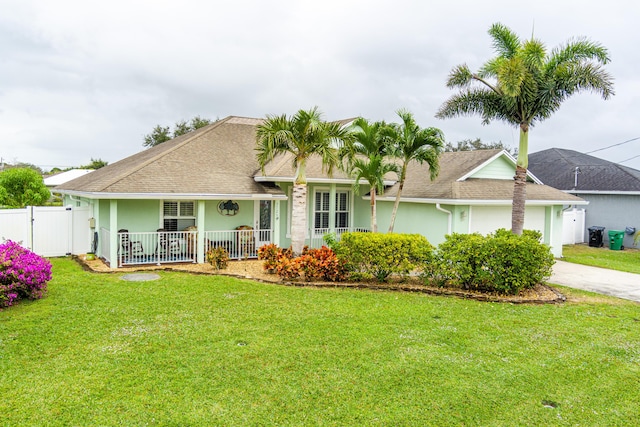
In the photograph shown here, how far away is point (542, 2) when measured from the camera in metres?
13.1

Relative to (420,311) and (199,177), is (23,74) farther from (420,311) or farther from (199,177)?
(420,311)

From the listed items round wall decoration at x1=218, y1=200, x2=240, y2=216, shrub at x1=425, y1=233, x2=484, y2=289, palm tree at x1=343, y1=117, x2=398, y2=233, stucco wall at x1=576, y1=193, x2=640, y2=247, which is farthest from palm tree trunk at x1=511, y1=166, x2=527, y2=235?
stucco wall at x1=576, y1=193, x2=640, y2=247

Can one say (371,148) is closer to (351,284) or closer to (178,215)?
(351,284)

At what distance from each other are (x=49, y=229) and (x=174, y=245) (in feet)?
14.5

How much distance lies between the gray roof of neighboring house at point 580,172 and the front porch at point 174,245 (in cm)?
1807

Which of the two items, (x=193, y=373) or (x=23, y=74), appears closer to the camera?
(x=193, y=373)

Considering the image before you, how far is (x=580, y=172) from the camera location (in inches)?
1002

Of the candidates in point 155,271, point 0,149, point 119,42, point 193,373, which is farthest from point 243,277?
point 0,149

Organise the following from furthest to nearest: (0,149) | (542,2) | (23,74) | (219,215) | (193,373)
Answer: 1. (0,149)
2. (23,74)
3. (219,215)
4. (542,2)
5. (193,373)

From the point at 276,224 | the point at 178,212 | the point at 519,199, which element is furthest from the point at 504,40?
the point at 178,212

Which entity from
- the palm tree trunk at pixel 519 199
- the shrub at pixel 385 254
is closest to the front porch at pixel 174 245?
the shrub at pixel 385 254

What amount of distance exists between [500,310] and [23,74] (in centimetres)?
2211

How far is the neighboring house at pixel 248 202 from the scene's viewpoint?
1328 centimetres

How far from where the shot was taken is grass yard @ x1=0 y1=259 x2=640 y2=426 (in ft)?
15.3
